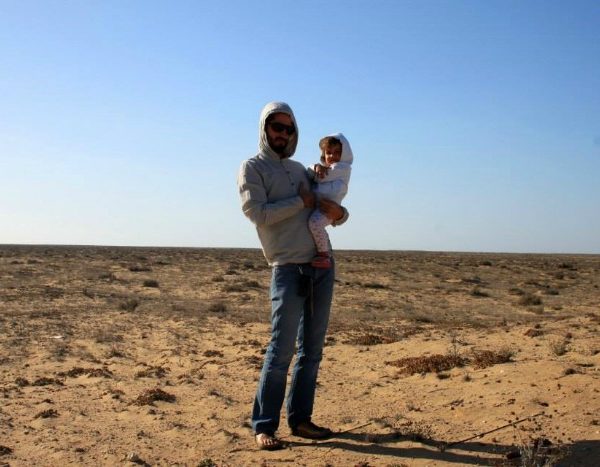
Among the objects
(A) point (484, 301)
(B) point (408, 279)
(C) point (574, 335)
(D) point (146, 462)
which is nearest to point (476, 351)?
(C) point (574, 335)

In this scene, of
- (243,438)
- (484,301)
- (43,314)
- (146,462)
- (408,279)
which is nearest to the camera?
(146,462)

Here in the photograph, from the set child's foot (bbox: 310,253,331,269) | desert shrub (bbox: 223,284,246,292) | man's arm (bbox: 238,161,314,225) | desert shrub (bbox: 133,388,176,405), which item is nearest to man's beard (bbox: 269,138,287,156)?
man's arm (bbox: 238,161,314,225)

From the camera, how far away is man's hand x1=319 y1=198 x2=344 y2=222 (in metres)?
4.30

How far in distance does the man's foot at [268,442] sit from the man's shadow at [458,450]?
5.3 inches

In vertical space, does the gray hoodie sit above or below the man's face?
below

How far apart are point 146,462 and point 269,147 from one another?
235 cm

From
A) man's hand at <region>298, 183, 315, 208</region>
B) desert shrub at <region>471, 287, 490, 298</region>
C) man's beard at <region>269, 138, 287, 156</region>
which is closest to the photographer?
man's hand at <region>298, 183, 315, 208</region>

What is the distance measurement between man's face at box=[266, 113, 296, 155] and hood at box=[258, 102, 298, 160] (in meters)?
0.03

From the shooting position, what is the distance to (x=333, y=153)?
14.5 feet

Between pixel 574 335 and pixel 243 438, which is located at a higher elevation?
pixel 574 335

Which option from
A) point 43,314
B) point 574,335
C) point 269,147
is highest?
point 269,147

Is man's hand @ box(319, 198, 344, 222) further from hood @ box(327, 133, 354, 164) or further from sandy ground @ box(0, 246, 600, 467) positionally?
sandy ground @ box(0, 246, 600, 467)

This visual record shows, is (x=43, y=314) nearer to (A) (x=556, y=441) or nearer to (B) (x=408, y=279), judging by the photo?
(A) (x=556, y=441)

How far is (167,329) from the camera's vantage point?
38.5 ft
